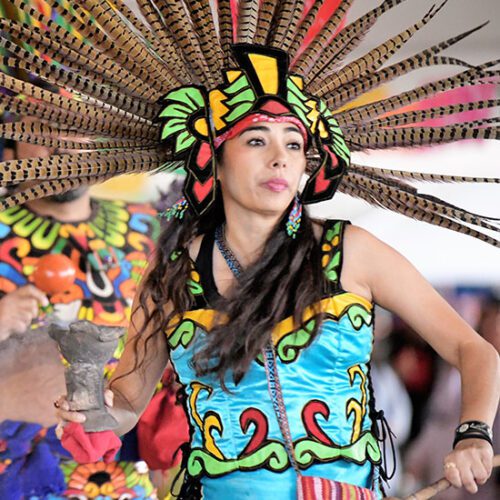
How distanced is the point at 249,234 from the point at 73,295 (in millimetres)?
1330

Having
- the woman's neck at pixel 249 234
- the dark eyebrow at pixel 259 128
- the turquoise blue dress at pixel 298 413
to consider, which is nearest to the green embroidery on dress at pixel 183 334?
the turquoise blue dress at pixel 298 413

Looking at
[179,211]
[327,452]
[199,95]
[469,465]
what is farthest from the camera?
[179,211]

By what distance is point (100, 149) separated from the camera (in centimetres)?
202

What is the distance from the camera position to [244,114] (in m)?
1.88

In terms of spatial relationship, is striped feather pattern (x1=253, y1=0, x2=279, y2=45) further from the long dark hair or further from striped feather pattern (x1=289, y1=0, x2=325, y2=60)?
the long dark hair

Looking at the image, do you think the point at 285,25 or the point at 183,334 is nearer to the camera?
the point at 183,334

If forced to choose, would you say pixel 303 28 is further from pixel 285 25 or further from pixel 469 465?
pixel 469 465

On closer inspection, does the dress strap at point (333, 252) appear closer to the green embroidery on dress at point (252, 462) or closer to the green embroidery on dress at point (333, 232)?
the green embroidery on dress at point (333, 232)

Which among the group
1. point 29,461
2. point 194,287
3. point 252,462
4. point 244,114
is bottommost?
point 29,461

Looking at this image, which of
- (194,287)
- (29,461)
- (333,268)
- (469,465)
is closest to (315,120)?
(333,268)

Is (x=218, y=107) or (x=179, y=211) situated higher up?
(x=218, y=107)

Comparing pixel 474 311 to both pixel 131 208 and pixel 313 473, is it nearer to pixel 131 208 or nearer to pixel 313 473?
pixel 131 208

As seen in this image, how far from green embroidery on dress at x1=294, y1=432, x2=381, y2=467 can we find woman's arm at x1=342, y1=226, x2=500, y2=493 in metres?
0.19

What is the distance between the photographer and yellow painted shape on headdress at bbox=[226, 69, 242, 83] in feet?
6.25
